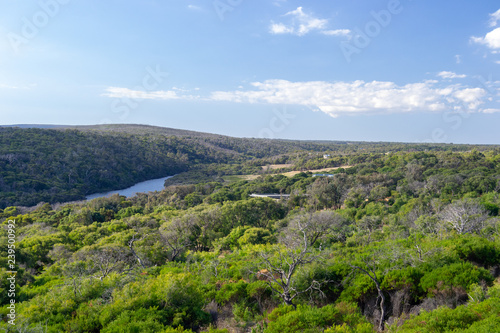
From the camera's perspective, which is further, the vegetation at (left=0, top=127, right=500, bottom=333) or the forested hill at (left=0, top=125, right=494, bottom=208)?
the forested hill at (left=0, top=125, right=494, bottom=208)

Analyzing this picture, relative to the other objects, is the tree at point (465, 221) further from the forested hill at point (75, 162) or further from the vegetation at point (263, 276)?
the forested hill at point (75, 162)

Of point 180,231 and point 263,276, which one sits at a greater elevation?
point 263,276

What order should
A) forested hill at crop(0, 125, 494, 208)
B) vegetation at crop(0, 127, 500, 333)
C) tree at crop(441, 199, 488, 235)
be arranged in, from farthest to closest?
forested hill at crop(0, 125, 494, 208) → tree at crop(441, 199, 488, 235) → vegetation at crop(0, 127, 500, 333)

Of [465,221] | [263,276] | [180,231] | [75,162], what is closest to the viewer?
[263,276]

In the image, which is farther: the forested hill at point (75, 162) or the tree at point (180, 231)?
the forested hill at point (75, 162)

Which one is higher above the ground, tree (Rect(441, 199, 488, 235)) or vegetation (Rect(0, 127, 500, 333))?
tree (Rect(441, 199, 488, 235))

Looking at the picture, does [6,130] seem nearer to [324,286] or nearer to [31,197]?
[31,197]

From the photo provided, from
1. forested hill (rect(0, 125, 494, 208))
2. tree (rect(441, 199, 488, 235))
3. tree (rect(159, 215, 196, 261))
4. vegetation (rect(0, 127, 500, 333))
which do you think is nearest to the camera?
vegetation (rect(0, 127, 500, 333))

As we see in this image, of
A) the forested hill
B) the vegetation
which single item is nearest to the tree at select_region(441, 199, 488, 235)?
the vegetation

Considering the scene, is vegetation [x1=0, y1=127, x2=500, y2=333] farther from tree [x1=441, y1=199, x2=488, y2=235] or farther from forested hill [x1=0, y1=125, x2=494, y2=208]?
forested hill [x1=0, y1=125, x2=494, y2=208]

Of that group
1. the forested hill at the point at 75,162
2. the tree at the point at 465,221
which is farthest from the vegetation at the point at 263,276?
the forested hill at the point at 75,162

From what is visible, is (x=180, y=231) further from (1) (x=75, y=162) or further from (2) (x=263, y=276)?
(1) (x=75, y=162)

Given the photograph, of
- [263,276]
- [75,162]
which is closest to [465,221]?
[263,276]

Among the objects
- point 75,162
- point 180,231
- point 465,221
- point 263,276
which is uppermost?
point 465,221
